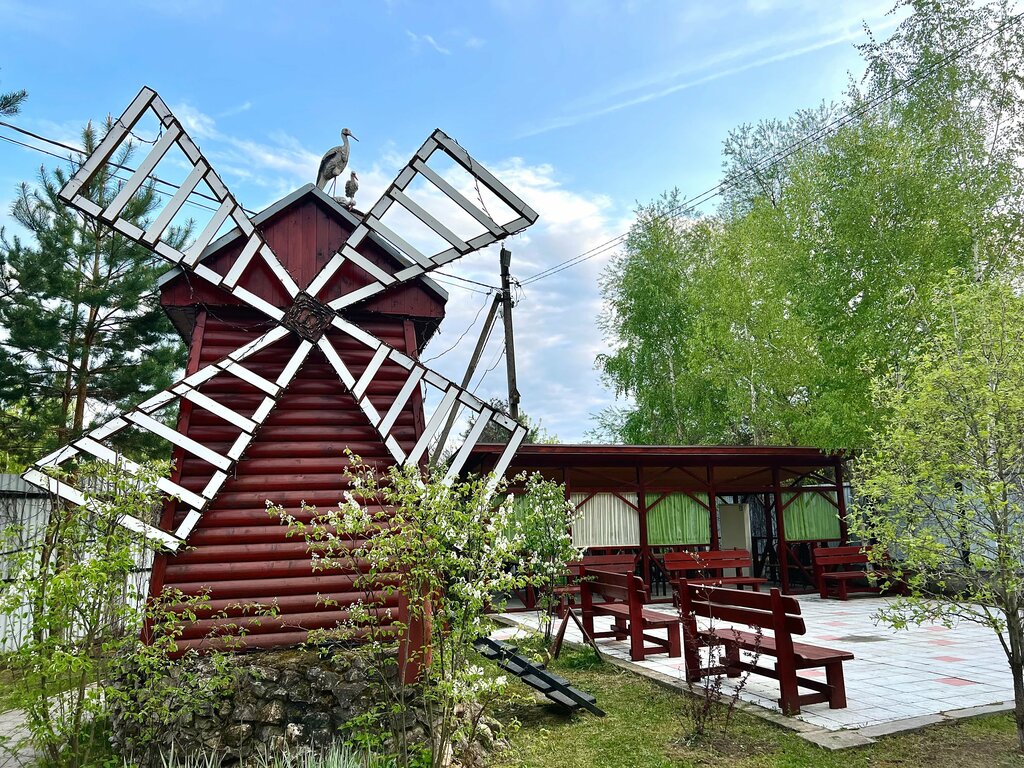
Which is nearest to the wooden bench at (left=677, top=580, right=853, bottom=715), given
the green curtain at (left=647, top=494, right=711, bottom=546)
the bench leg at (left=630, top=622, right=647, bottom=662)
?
the bench leg at (left=630, top=622, right=647, bottom=662)

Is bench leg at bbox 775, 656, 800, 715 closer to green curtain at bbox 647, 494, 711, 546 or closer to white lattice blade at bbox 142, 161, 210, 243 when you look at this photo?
white lattice blade at bbox 142, 161, 210, 243

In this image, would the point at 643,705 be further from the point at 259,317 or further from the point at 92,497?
the point at 259,317

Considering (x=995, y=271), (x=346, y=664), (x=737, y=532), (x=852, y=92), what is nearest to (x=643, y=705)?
(x=346, y=664)

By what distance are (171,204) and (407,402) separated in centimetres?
295

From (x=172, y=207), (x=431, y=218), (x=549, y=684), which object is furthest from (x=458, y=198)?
(x=549, y=684)

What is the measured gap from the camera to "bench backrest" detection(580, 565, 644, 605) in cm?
834

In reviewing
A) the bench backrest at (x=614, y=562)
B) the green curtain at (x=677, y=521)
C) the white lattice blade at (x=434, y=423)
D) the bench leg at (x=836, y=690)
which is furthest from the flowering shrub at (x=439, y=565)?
the green curtain at (x=677, y=521)

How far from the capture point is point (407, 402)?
7172mm

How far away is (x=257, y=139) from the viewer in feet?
26.1

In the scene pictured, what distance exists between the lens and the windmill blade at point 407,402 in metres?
6.73

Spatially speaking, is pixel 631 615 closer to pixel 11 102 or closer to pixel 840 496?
pixel 11 102

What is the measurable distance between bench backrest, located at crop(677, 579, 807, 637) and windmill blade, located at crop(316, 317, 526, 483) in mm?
2327

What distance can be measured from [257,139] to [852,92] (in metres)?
19.5

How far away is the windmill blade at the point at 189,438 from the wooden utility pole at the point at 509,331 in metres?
2.21
